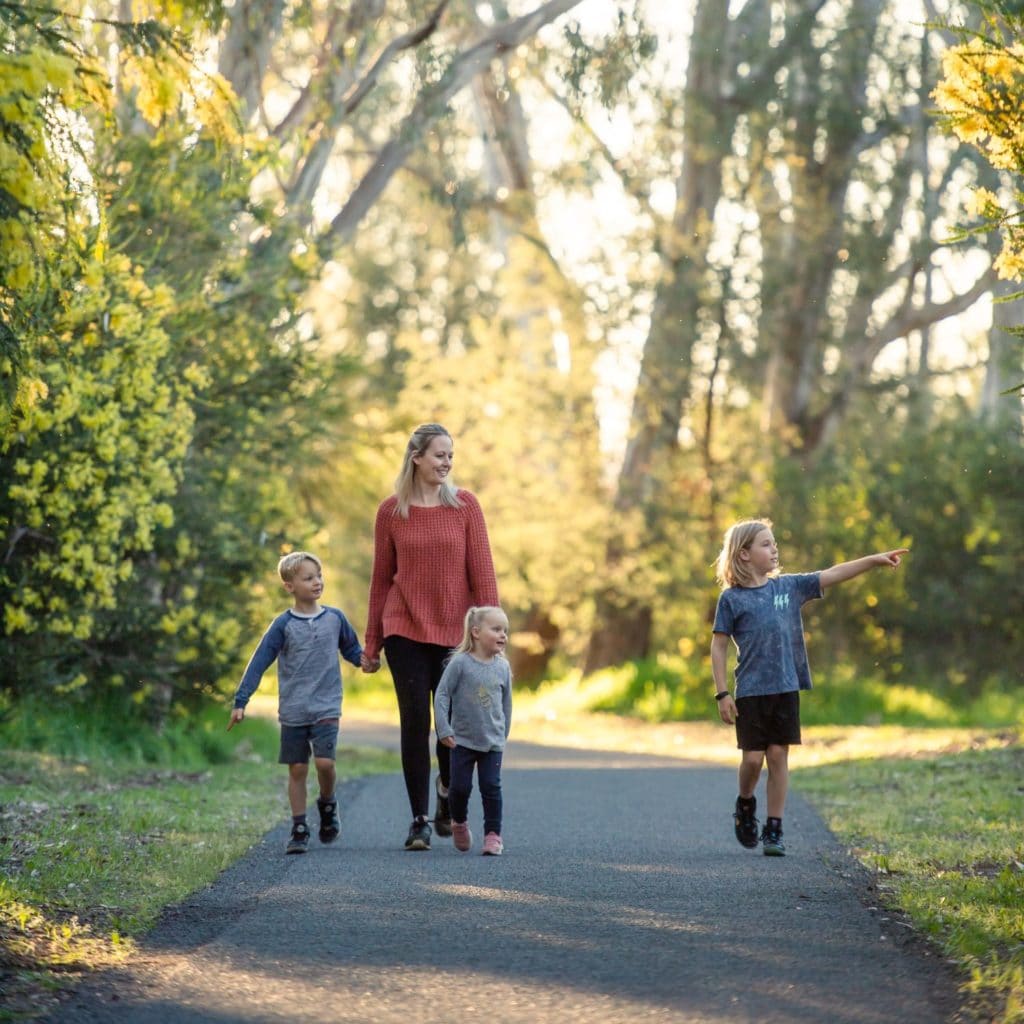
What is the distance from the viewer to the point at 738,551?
866 centimetres

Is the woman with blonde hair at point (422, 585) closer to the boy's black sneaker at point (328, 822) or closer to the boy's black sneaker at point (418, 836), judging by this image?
the boy's black sneaker at point (418, 836)

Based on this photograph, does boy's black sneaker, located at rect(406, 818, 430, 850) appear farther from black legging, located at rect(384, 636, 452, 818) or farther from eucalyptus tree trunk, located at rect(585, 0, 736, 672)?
eucalyptus tree trunk, located at rect(585, 0, 736, 672)

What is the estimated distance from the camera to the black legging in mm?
8703

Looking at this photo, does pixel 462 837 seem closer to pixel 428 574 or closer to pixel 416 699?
pixel 416 699

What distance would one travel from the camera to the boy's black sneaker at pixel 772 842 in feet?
27.5

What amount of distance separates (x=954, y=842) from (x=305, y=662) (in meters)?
3.36

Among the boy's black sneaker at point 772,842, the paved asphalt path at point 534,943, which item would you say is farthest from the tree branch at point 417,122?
the boy's black sneaker at point 772,842

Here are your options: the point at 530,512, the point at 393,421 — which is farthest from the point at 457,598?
the point at 530,512

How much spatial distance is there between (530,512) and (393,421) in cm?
455

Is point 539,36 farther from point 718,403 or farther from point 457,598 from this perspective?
point 457,598

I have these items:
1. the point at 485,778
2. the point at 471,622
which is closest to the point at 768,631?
the point at 471,622

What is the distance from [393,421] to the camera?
2411 cm

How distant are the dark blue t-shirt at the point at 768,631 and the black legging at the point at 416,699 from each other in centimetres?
142

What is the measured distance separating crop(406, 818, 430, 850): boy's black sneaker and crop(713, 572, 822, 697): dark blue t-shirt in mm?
1670
